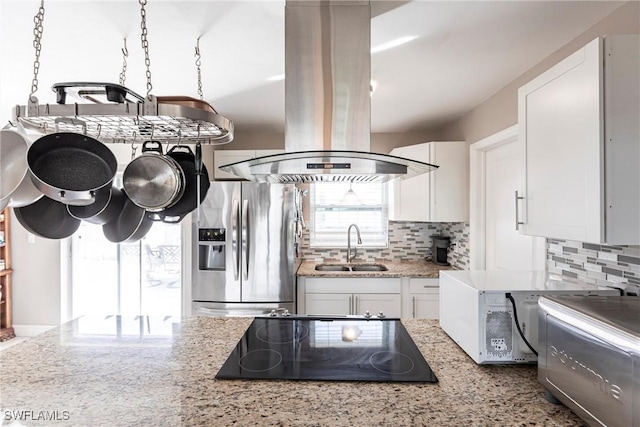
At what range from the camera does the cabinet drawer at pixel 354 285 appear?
2881 mm

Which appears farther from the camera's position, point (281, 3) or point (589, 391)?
point (281, 3)

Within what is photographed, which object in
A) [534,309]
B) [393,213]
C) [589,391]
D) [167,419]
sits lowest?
[167,419]

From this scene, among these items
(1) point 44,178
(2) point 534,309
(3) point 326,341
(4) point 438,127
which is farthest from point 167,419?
(4) point 438,127

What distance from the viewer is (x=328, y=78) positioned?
1415 millimetres

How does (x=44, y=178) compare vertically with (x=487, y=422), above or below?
above

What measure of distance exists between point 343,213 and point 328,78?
7.64ft

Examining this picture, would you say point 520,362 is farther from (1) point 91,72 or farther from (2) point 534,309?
(1) point 91,72

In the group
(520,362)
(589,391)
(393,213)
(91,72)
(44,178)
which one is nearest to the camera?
(589,391)

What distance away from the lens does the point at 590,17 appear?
1.48 meters

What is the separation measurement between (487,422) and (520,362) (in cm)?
39

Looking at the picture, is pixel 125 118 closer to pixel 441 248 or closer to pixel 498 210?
pixel 498 210

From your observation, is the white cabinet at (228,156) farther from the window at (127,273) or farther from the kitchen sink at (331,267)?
the kitchen sink at (331,267)

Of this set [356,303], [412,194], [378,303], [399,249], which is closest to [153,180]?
[356,303]

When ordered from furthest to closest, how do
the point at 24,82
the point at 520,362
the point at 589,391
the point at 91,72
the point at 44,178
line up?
the point at 24,82 → the point at 91,72 → the point at 520,362 → the point at 44,178 → the point at 589,391
